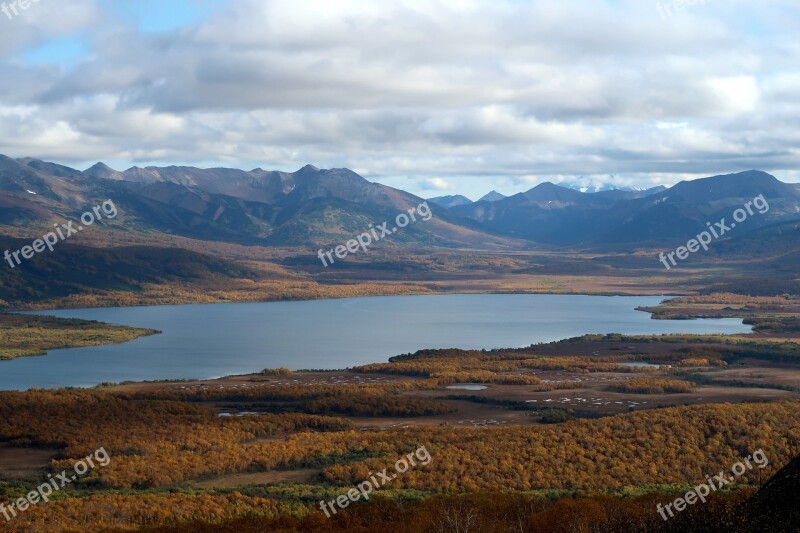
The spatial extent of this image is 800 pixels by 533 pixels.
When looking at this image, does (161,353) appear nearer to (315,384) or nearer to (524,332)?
(315,384)

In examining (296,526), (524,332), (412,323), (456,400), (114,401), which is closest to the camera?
(296,526)

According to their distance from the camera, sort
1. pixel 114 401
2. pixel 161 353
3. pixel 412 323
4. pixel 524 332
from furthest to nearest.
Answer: pixel 412 323 < pixel 524 332 < pixel 161 353 < pixel 114 401

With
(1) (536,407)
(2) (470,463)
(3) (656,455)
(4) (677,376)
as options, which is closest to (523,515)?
(2) (470,463)

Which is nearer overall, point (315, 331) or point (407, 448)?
point (407, 448)

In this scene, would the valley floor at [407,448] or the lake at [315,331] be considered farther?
the lake at [315,331]

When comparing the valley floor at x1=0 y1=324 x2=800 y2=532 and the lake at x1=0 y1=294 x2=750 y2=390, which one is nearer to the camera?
the valley floor at x1=0 y1=324 x2=800 y2=532

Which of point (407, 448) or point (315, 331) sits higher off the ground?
point (315, 331)

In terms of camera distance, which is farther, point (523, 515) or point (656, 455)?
point (656, 455)
